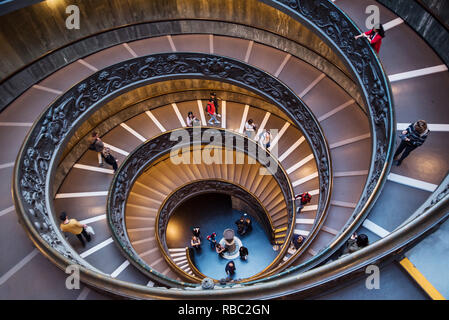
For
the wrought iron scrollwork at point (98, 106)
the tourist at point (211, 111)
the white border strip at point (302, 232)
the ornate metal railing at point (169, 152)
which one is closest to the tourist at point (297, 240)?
the ornate metal railing at point (169, 152)

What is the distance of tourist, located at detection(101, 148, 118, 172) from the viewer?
1025 cm

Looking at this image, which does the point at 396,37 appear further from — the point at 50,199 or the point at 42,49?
the point at 42,49

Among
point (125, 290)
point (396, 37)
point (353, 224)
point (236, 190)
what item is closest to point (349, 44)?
point (396, 37)

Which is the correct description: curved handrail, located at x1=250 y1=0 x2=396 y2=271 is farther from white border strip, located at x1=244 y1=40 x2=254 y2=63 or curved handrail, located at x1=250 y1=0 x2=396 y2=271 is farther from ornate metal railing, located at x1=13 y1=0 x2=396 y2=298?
white border strip, located at x1=244 y1=40 x2=254 y2=63

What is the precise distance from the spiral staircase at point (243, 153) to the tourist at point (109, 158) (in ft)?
1.22

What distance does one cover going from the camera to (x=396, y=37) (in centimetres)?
771

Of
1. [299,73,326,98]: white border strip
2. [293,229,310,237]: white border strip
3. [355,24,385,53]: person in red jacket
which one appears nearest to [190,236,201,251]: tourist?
[293,229,310,237]: white border strip

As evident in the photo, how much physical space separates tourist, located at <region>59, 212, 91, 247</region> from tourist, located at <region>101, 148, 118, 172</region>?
110 inches

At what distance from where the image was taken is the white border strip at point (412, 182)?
5552 millimetres

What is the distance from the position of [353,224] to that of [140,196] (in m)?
9.68

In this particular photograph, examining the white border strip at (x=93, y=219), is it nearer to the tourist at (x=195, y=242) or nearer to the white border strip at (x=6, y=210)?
the white border strip at (x=6, y=210)

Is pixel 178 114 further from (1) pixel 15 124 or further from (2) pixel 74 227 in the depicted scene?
(2) pixel 74 227

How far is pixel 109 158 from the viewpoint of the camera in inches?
412
